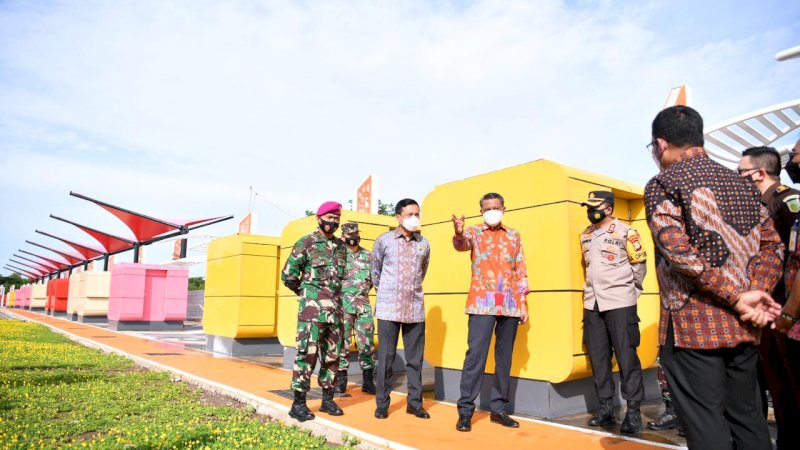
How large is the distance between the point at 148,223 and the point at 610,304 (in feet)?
108

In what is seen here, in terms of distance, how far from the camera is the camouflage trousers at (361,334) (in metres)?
6.45

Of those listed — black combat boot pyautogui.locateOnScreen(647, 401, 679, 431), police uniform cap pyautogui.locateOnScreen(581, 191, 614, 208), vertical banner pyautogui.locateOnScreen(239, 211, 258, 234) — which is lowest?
black combat boot pyautogui.locateOnScreen(647, 401, 679, 431)

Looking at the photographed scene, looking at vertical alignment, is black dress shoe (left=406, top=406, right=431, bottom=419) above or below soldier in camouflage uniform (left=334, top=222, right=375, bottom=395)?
below

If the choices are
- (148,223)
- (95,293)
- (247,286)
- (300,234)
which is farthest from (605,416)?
(148,223)

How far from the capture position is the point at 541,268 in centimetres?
495

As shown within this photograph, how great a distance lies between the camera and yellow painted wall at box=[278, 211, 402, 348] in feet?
26.4

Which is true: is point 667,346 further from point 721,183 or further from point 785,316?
point 721,183

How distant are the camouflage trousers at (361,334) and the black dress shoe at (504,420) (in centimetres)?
230

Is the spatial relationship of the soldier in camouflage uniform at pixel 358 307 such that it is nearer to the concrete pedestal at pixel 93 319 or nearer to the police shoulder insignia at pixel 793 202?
the police shoulder insignia at pixel 793 202

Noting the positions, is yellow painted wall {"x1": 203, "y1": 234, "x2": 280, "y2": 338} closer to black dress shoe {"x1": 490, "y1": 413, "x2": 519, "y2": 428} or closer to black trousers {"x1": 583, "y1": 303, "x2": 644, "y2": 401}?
black dress shoe {"x1": 490, "y1": 413, "x2": 519, "y2": 428}

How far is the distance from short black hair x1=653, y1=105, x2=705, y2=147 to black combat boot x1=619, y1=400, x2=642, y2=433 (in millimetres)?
2592

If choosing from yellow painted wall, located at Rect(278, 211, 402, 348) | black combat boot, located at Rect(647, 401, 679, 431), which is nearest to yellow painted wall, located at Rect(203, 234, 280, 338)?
yellow painted wall, located at Rect(278, 211, 402, 348)

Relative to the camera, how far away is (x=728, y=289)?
203cm

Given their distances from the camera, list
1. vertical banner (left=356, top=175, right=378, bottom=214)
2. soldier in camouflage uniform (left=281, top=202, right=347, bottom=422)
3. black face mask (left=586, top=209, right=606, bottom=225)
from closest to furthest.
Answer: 1. black face mask (left=586, top=209, right=606, bottom=225)
2. soldier in camouflage uniform (left=281, top=202, right=347, bottom=422)
3. vertical banner (left=356, top=175, right=378, bottom=214)
